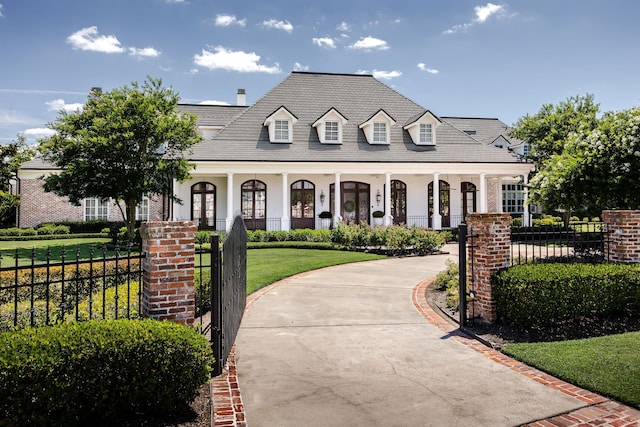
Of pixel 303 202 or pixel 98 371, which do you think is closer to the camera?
pixel 98 371

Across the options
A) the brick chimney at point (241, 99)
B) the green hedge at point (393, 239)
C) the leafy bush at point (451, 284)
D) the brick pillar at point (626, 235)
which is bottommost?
the leafy bush at point (451, 284)

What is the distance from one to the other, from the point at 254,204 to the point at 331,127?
21.3ft

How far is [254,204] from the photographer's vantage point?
2512 centimetres

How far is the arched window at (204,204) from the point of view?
81.9ft

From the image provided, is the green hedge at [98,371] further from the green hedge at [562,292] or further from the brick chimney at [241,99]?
the brick chimney at [241,99]

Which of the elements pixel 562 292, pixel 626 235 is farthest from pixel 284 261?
pixel 626 235

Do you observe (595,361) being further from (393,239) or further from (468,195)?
(468,195)

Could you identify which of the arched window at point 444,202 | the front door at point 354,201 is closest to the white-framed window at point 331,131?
the front door at point 354,201

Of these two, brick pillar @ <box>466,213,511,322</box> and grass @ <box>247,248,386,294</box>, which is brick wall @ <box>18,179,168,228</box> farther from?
brick pillar @ <box>466,213,511,322</box>

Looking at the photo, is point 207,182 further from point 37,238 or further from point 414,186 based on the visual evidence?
point 414,186

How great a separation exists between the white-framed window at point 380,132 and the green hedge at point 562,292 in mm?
18951

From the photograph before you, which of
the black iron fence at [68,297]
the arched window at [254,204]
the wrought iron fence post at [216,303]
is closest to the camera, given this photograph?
the wrought iron fence post at [216,303]

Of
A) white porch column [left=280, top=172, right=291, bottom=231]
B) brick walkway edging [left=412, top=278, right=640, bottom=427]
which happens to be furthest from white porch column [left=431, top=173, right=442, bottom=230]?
brick walkway edging [left=412, top=278, right=640, bottom=427]

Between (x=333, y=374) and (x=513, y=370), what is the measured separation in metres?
2.33
